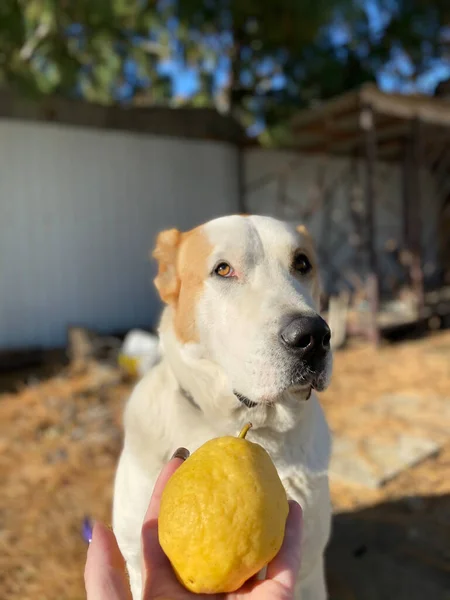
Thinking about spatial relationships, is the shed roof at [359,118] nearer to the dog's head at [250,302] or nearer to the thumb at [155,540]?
the dog's head at [250,302]

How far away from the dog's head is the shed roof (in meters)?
4.76

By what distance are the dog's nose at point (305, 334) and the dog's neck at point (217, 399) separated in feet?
0.67

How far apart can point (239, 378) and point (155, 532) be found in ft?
1.68

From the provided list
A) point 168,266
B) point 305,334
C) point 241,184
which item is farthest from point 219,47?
point 305,334

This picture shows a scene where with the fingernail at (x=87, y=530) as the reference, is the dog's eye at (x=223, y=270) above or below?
above

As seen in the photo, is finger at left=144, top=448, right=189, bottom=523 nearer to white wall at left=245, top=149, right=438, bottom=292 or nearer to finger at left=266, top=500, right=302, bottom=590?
finger at left=266, top=500, right=302, bottom=590

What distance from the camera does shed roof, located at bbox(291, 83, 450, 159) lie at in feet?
20.0

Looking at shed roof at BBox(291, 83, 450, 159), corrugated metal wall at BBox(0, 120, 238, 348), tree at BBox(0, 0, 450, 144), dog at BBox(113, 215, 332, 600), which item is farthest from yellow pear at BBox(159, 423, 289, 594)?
shed roof at BBox(291, 83, 450, 159)

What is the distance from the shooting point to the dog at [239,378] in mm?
1510

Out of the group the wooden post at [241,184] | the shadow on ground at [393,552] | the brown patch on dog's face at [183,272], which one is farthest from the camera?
the wooden post at [241,184]

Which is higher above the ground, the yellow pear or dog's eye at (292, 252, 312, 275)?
dog's eye at (292, 252, 312, 275)

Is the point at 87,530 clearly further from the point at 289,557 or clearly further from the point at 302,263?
the point at 302,263

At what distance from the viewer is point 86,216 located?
21.9 feet

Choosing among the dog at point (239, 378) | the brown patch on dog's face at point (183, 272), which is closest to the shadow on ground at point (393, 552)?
the dog at point (239, 378)
